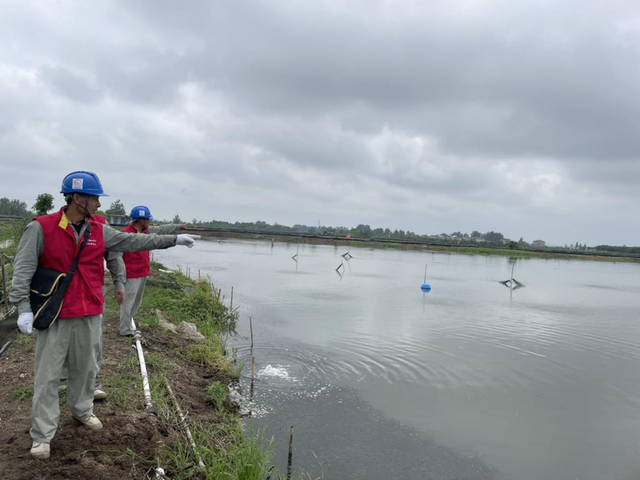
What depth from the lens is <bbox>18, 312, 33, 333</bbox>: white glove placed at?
334 cm

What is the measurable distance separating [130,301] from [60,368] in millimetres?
3710

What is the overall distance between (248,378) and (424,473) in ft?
13.4

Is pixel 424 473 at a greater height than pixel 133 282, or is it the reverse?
pixel 133 282

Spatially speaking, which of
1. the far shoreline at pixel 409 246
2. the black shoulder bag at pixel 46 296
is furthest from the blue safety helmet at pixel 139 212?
the far shoreline at pixel 409 246

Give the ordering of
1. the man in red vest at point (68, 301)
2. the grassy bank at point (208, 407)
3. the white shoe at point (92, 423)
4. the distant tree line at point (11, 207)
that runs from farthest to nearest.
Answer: the distant tree line at point (11, 207) < the grassy bank at point (208, 407) < the white shoe at point (92, 423) < the man in red vest at point (68, 301)

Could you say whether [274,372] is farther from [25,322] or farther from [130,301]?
[25,322]

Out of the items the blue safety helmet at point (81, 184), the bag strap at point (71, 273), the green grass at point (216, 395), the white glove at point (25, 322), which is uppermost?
the blue safety helmet at point (81, 184)

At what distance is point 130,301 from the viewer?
7215 mm

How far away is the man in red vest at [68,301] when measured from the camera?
11.3 feet

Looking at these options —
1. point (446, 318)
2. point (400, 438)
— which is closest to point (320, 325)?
point (446, 318)

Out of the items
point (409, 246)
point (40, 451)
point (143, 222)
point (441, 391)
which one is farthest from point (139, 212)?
point (409, 246)

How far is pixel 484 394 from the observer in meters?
9.43

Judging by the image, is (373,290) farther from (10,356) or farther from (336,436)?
(10,356)

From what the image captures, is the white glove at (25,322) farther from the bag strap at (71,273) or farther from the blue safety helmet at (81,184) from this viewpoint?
the blue safety helmet at (81,184)
